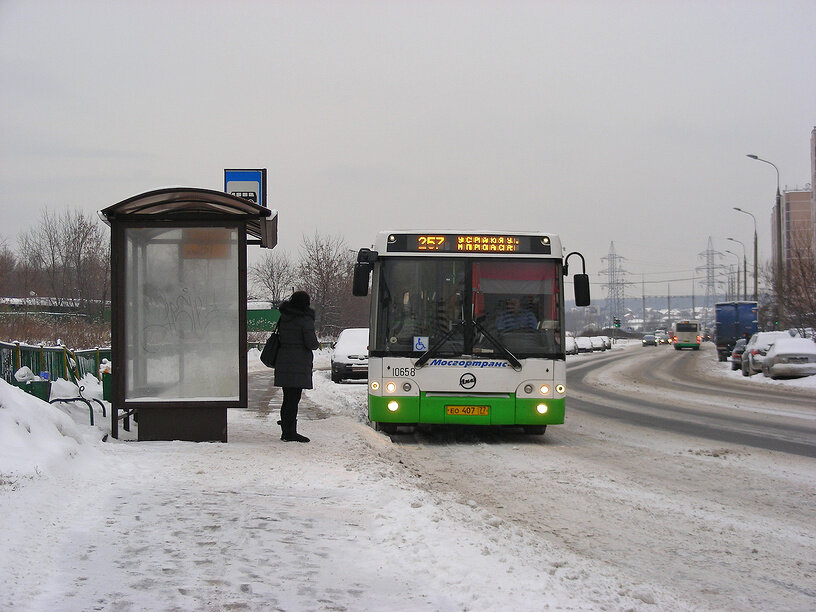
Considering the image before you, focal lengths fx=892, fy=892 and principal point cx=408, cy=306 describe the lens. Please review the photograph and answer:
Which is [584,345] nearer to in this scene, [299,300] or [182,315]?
[299,300]

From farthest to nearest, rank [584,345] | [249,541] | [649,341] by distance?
1. [649,341]
2. [584,345]
3. [249,541]

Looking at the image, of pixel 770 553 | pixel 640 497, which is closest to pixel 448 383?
pixel 640 497

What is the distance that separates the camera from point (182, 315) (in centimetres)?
1015

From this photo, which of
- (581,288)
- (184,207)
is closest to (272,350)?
(184,207)

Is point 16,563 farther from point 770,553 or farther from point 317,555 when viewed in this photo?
point 770,553

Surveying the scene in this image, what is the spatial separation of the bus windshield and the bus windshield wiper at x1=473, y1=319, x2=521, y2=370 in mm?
13

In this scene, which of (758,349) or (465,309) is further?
(758,349)

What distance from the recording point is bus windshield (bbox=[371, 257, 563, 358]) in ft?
38.9

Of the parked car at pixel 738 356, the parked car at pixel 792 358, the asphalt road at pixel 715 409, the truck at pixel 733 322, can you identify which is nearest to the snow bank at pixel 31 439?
Answer: the asphalt road at pixel 715 409

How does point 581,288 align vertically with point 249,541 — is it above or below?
above

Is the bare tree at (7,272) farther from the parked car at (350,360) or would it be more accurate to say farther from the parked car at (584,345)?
the parked car at (584,345)

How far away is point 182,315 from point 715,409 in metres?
12.9

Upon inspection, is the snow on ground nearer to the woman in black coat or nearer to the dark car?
the woman in black coat

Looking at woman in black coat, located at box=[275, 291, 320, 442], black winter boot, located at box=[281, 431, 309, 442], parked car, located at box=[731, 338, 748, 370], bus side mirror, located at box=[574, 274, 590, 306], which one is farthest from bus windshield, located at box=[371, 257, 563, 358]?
parked car, located at box=[731, 338, 748, 370]
